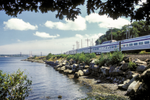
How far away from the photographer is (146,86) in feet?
14.3

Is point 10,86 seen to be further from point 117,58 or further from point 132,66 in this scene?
point 117,58

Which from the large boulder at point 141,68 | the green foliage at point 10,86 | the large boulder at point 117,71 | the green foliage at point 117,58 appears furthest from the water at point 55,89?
the green foliage at point 117,58

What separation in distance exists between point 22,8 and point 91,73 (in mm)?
23105

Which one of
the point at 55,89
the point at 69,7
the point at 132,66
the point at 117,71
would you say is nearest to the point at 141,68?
the point at 132,66

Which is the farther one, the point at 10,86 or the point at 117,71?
the point at 117,71

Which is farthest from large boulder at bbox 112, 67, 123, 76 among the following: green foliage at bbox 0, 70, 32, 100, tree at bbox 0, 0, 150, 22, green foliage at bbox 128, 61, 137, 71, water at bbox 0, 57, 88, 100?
tree at bbox 0, 0, 150, 22

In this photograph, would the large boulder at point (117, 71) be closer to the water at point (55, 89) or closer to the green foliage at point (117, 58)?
the green foliage at point (117, 58)

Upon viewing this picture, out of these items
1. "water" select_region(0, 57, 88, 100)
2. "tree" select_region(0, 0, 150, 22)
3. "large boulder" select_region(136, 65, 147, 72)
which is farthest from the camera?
"large boulder" select_region(136, 65, 147, 72)

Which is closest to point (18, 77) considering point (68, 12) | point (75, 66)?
point (68, 12)

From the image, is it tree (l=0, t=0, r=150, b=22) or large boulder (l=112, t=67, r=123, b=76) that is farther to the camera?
large boulder (l=112, t=67, r=123, b=76)

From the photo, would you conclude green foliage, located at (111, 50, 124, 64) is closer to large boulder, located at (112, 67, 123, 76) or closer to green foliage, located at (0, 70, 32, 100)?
large boulder, located at (112, 67, 123, 76)

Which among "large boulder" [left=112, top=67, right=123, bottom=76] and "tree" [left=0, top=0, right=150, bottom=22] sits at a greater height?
"tree" [left=0, top=0, right=150, bottom=22]

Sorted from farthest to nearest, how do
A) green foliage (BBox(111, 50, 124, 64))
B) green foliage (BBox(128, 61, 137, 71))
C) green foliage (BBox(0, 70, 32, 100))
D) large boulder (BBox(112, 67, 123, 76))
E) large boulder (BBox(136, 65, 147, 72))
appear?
green foliage (BBox(111, 50, 124, 64)), large boulder (BBox(112, 67, 123, 76)), green foliage (BBox(128, 61, 137, 71)), large boulder (BBox(136, 65, 147, 72)), green foliage (BBox(0, 70, 32, 100))

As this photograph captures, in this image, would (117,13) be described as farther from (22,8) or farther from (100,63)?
(100,63)
